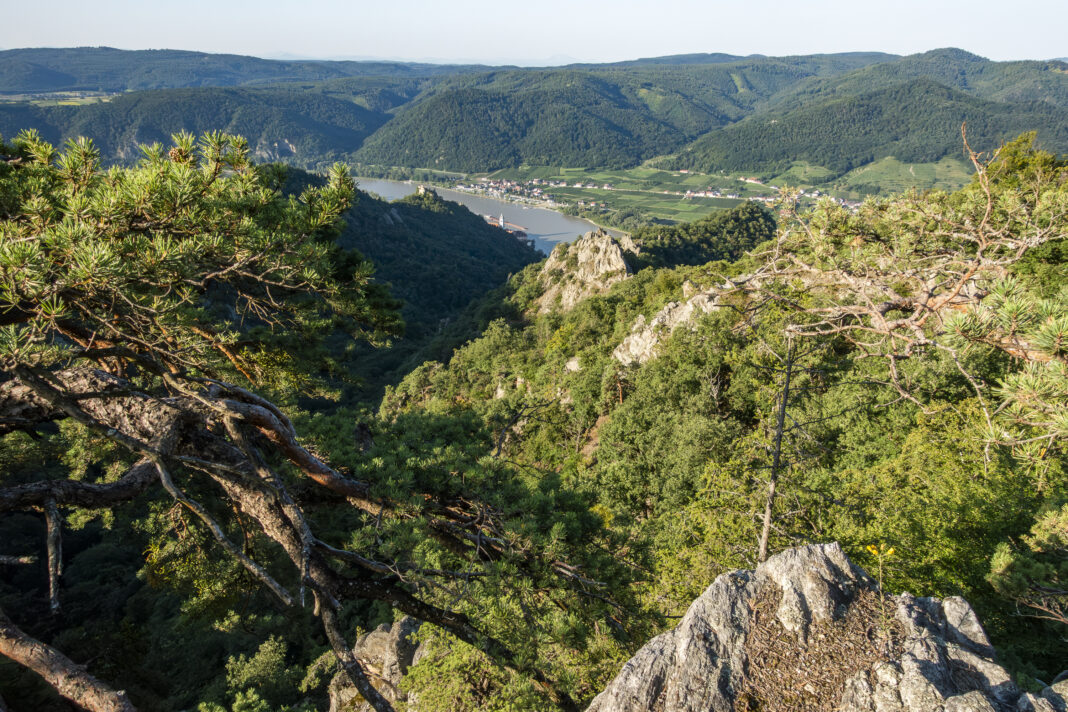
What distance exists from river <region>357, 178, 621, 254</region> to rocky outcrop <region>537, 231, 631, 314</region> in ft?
196

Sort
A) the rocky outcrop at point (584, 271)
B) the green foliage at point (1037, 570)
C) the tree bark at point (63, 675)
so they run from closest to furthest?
the tree bark at point (63, 675) → the green foliage at point (1037, 570) → the rocky outcrop at point (584, 271)

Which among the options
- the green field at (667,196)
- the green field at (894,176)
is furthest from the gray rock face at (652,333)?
the green field at (894,176)

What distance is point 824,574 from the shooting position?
4.72m

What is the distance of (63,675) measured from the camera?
3.36m

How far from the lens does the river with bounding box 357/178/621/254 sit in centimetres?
13435

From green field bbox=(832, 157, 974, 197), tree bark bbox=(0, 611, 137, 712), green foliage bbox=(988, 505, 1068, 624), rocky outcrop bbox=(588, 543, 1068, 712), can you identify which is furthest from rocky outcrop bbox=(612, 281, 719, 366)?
green field bbox=(832, 157, 974, 197)

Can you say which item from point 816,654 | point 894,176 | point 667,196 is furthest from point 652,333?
point 894,176

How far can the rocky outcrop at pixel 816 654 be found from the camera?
12.4ft

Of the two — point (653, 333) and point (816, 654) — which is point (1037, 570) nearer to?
point (816, 654)

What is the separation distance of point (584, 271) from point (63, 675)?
5587cm

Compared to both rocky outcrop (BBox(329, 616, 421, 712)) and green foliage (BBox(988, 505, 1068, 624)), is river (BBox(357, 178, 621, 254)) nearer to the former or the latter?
rocky outcrop (BBox(329, 616, 421, 712))

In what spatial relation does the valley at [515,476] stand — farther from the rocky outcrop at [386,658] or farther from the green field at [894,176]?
the green field at [894,176]

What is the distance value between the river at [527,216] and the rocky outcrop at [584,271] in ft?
196

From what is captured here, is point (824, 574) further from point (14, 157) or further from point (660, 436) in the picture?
point (660, 436)
